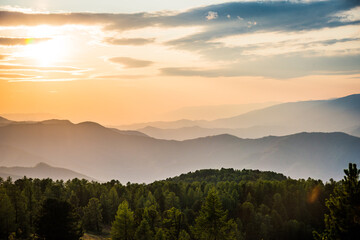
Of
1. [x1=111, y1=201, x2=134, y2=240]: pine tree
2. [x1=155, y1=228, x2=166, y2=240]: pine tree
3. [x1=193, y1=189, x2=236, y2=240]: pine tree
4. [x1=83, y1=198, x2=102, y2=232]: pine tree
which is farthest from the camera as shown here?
[x1=83, y1=198, x2=102, y2=232]: pine tree

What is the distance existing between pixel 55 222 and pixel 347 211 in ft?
127

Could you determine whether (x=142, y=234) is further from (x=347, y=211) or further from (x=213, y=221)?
(x=347, y=211)

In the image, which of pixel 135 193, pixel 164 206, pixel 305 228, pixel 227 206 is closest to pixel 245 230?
pixel 227 206

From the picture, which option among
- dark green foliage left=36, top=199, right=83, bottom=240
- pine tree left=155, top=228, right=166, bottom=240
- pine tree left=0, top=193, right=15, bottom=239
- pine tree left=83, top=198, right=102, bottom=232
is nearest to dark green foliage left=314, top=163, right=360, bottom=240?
pine tree left=155, top=228, right=166, bottom=240

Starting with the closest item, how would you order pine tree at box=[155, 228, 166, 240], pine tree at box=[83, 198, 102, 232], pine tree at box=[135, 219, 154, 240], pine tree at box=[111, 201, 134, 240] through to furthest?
pine tree at box=[135, 219, 154, 240]
pine tree at box=[111, 201, 134, 240]
pine tree at box=[155, 228, 166, 240]
pine tree at box=[83, 198, 102, 232]

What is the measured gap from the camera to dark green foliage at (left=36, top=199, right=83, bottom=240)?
52.7m

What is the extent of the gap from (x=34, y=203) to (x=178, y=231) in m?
35.8

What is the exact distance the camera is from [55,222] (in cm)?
5331

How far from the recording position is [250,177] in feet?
607

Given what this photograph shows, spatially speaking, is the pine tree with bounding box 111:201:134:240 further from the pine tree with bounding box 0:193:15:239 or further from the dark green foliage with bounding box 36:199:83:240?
the pine tree with bounding box 0:193:15:239

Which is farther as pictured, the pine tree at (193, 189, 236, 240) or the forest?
the pine tree at (193, 189, 236, 240)

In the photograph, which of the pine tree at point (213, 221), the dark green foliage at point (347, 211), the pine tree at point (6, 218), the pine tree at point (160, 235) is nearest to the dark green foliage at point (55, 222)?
the pine tree at point (6, 218)

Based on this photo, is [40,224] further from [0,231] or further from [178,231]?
[178,231]

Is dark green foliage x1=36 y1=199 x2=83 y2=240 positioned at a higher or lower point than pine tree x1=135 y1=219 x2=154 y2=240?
higher
